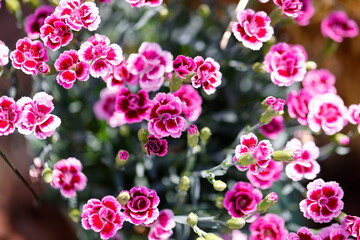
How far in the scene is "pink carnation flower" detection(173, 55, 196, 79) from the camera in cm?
61

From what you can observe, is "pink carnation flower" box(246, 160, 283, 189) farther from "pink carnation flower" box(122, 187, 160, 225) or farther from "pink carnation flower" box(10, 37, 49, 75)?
"pink carnation flower" box(10, 37, 49, 75)

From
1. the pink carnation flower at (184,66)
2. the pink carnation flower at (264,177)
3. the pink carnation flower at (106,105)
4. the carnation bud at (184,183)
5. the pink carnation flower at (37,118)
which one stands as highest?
the pink carnation flower at (37,118)

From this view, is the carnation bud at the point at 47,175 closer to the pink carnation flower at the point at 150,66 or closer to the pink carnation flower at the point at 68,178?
the pink carnation flower at the point at 68,178

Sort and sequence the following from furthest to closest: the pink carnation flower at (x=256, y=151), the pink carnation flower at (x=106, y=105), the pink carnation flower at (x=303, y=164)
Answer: the pink carnation flower at (x=106, y=105) → the pink carnation flower at (x=303, y=164) → the pink carnation flower at (x=256, y=151)

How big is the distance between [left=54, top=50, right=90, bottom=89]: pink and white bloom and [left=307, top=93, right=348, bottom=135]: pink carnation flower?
0.34 metres

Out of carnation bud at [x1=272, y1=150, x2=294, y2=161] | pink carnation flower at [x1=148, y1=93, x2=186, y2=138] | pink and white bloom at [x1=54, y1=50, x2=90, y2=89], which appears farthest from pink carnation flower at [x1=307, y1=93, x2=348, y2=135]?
pink and white bloom at [x1=54, y1=50, x2=90, y2=89]

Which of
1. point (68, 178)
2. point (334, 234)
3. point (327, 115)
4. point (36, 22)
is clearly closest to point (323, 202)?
point (334, 234)

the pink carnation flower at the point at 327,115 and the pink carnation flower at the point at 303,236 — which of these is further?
the pink carnation flower at the point at 327,115

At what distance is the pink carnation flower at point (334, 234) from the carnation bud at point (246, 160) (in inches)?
5.8

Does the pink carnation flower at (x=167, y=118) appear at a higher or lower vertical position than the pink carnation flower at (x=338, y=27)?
higher

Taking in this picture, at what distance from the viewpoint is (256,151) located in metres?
0.56

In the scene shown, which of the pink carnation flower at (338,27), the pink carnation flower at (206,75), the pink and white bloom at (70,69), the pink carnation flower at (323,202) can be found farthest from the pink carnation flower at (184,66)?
the pink carnation flower at (338,27)

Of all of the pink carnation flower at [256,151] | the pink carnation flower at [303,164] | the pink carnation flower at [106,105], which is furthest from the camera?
the pink carnation flower at [106,105]

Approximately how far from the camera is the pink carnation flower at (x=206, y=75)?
62cm
